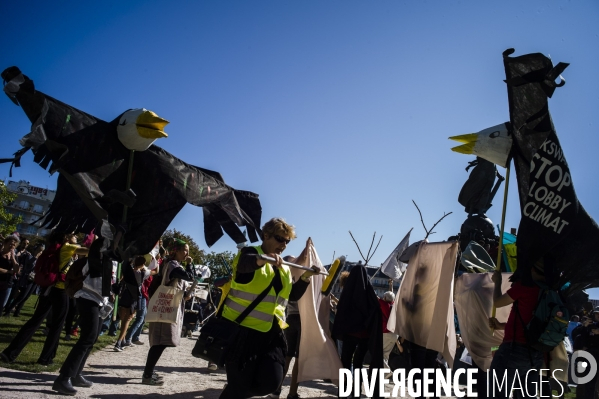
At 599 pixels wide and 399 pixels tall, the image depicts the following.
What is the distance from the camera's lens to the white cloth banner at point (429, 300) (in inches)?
249

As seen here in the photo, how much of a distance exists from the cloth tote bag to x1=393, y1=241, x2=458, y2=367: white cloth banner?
2958 mm

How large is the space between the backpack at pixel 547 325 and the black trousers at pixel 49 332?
5.51 meters

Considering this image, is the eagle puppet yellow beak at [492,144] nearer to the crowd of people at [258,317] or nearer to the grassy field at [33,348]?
the crowd of people at [258,317]

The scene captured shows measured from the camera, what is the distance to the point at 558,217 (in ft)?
14.9

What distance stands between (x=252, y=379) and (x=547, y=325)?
239cm

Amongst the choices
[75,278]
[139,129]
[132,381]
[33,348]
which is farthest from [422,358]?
[33,348]

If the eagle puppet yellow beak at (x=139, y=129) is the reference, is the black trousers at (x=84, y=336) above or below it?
below

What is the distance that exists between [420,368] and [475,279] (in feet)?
4.45

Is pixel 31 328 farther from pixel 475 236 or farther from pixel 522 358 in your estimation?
pixel 475 236

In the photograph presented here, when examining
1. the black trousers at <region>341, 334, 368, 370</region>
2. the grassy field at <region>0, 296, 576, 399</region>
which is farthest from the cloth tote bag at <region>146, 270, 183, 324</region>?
the black trousers at <region>341, 334, 368, 370</region>

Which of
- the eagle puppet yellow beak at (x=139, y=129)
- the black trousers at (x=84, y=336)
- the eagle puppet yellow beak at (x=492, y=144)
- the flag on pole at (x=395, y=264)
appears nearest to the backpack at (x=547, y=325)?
the eagle puppet yellow beak at (x=492, y=144)

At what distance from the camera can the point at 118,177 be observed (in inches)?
182

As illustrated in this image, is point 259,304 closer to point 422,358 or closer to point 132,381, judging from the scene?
point 422,358

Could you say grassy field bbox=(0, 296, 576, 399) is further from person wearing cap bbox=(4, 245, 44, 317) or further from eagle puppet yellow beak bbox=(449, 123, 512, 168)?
eagle puppet yellow beak bbox=(449, 123, 512, 168)
